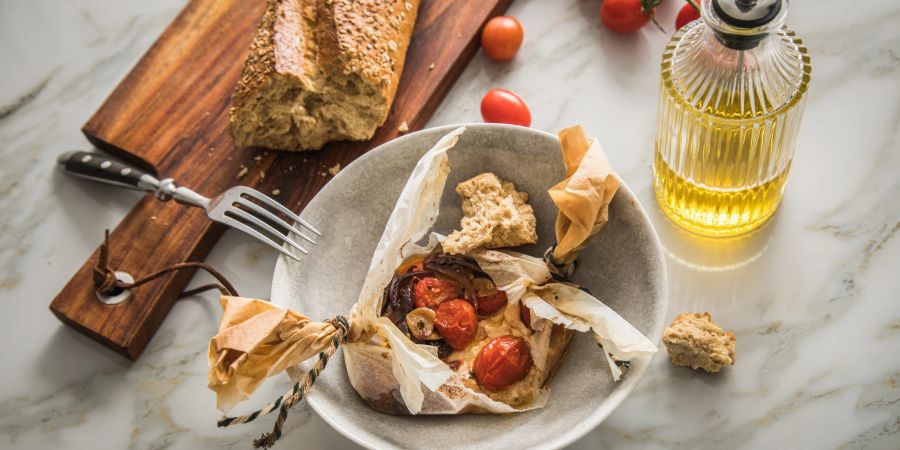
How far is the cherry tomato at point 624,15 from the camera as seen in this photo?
210cm

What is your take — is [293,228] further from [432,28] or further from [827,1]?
[827,1]

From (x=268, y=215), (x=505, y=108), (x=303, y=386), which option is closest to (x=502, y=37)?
(x=505, y=108)

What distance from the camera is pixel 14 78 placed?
229 centimetres

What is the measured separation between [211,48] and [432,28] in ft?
1.58

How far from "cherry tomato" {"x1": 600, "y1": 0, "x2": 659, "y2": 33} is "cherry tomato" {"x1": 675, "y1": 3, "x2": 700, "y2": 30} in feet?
0.19

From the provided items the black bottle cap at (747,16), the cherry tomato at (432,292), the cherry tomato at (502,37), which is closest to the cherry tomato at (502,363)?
the cherry tomato at (432,292)

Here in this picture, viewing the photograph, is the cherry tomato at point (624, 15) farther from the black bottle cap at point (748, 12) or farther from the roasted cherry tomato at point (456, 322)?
A: the roasted cherry tomato at point (456, 322)

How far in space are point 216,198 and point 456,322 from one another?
0.56 metres

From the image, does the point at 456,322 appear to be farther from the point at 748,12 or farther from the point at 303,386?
the point at 748,12

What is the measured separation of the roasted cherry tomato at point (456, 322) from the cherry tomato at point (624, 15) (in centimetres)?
78

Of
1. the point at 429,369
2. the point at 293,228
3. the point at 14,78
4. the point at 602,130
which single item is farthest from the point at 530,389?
the point at 14,78

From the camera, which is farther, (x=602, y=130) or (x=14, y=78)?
(x=14, y=78)

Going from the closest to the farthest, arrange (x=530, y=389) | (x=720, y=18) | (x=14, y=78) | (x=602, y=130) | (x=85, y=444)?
(x=720, y=18), (x=530, y=389), (x=85, y=444), (x=602, y=130), (x=14, y=78)

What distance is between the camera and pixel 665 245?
197cm
